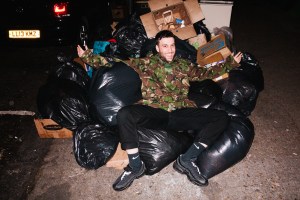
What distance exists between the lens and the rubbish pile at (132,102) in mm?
2566

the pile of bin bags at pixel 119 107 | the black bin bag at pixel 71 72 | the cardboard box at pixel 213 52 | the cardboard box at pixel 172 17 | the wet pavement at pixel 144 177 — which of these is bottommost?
the wet pavement at pixel 144 177

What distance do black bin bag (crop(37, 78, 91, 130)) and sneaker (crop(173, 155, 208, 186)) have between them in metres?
1.15

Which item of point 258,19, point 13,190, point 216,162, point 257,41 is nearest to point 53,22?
point 13,190

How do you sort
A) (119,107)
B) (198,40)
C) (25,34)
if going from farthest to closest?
(25,34)
(198,40)
(119,107)

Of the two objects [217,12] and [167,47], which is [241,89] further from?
[217,12]

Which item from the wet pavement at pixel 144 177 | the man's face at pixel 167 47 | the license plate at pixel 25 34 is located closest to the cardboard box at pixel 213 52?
the man's face at pixel 167 47

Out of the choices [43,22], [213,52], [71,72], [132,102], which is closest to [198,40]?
[213,52]

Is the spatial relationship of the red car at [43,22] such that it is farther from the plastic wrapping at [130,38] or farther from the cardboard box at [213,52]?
the cardboard box at [213,52]

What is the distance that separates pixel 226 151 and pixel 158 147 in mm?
702

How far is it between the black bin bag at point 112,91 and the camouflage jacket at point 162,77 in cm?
28

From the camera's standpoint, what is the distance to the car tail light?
4.13 metres

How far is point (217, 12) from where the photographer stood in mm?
4703

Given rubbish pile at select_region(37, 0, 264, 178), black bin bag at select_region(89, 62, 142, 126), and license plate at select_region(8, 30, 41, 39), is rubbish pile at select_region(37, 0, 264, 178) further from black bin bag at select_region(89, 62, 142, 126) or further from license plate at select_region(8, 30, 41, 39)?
license plate at select_region(8, 30, 41, 39)

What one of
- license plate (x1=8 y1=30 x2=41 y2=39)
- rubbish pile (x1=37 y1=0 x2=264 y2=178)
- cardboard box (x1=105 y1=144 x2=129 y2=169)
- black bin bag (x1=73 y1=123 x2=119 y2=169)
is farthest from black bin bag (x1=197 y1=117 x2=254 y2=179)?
license plate (x1=8 y1=30 x2=41 y2=39)
